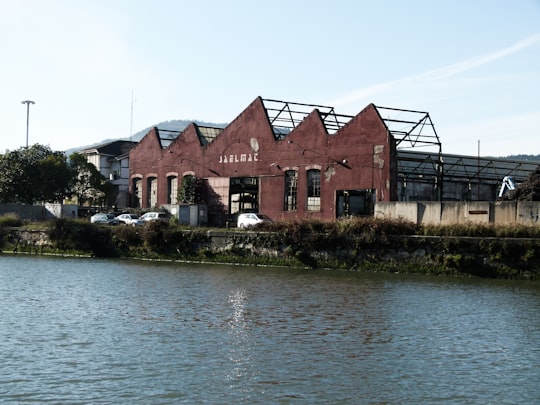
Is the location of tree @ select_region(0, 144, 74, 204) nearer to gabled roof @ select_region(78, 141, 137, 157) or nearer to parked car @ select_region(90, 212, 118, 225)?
parked car @ select_region(90, 212, 118, 225)

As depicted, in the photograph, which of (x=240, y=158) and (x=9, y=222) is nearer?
(x=9, y=222)

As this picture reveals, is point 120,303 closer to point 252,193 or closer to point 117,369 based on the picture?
point 117,369

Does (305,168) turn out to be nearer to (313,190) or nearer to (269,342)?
(313,190)

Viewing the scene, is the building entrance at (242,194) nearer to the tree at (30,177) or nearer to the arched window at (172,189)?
the arched window at (172,189)

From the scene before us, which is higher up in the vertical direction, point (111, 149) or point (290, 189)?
point (111, 149)

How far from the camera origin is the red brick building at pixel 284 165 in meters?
40.2

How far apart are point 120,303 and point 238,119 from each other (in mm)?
28248

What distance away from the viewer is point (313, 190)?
43.6 meters

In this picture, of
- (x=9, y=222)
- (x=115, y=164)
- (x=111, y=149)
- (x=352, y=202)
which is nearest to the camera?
(x=352, y=202)

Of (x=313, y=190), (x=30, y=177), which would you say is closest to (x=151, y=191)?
(x=30, y=177)

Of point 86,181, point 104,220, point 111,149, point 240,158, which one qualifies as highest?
point 111,149

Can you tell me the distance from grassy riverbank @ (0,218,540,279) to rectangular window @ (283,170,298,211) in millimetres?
8065

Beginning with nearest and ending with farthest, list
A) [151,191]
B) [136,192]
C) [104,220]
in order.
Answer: [104,220] < [151,191] < [136,192]

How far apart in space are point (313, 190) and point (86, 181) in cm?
3008
